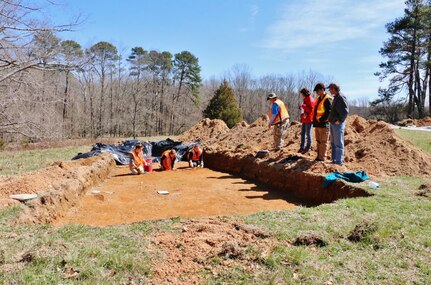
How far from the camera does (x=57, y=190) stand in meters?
5.99

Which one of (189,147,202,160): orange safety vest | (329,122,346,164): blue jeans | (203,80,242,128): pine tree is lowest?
(189,147,202,160): orange safety vest

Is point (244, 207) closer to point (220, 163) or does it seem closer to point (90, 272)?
point (90, 272)

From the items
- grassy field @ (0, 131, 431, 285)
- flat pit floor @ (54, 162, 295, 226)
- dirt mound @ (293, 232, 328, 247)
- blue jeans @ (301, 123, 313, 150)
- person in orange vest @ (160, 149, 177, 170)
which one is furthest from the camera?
person in orange vest @ (160, 149, 177, 170)

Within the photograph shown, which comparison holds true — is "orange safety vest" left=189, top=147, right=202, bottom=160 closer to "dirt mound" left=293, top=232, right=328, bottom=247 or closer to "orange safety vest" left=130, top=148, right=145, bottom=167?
"orange safety vest" left=130, top=148, right=145, bottom=167

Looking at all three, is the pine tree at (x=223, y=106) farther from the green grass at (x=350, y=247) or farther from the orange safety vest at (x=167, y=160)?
the green grass at (x=350, y=247)

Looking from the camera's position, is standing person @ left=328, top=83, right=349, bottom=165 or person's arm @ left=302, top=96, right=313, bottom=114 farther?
person's arm @ left=302, top=96, right=313, bottom=114

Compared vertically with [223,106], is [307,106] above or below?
below

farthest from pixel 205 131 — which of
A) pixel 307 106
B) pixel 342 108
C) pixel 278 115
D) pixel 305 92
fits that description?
pixel 342 108

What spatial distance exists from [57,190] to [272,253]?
4.43m

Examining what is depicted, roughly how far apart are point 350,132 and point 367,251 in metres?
7.40

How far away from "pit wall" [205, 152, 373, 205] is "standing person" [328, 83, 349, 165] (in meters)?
0.86

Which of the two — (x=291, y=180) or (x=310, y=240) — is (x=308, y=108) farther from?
(x=310, y=240)

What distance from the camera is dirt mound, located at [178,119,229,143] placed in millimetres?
17461

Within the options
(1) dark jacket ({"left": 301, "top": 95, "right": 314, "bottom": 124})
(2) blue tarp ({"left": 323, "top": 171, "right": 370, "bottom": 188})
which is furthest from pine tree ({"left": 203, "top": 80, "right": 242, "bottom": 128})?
(2) blue tarp ({"left": 323, "top": 171, "right": 370, "bottom": 188})
